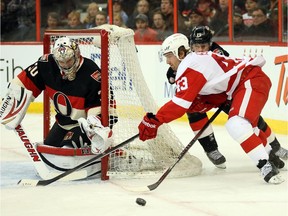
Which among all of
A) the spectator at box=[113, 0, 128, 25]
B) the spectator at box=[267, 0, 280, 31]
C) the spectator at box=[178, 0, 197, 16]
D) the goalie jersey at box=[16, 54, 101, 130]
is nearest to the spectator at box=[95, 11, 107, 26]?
the spectator at box=[113, 0, 128, 25]

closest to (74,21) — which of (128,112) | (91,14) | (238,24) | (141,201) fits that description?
(91,14)

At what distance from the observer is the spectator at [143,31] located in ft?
26.7

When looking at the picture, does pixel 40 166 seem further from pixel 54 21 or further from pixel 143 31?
pixel 54 21

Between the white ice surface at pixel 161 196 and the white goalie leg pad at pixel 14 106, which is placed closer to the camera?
the white ice surface at pixel 161 196

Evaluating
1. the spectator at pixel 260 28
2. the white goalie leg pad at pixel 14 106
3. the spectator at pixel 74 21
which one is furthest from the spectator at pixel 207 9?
the white goalie leg pad at pixel 14 106

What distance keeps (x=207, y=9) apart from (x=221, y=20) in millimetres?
198

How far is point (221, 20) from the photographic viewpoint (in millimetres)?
7520

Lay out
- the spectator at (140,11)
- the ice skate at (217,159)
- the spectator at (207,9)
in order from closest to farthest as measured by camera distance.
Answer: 1. the ice skate at (217,159)
2. the spectator at (207,9)
3. the spectator at (140,11)

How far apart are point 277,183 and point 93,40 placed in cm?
135

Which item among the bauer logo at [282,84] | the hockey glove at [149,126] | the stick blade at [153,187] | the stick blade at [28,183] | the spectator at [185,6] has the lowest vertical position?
the stick blade at [28,183]

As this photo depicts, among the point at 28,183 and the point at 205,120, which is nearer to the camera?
the point at 28,183

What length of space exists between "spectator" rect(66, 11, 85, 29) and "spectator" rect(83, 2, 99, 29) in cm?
9

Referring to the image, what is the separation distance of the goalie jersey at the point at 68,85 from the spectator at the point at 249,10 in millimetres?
2682

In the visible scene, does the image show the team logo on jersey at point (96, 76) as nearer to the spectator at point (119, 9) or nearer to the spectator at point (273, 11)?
the spectator at point (273, 11)
